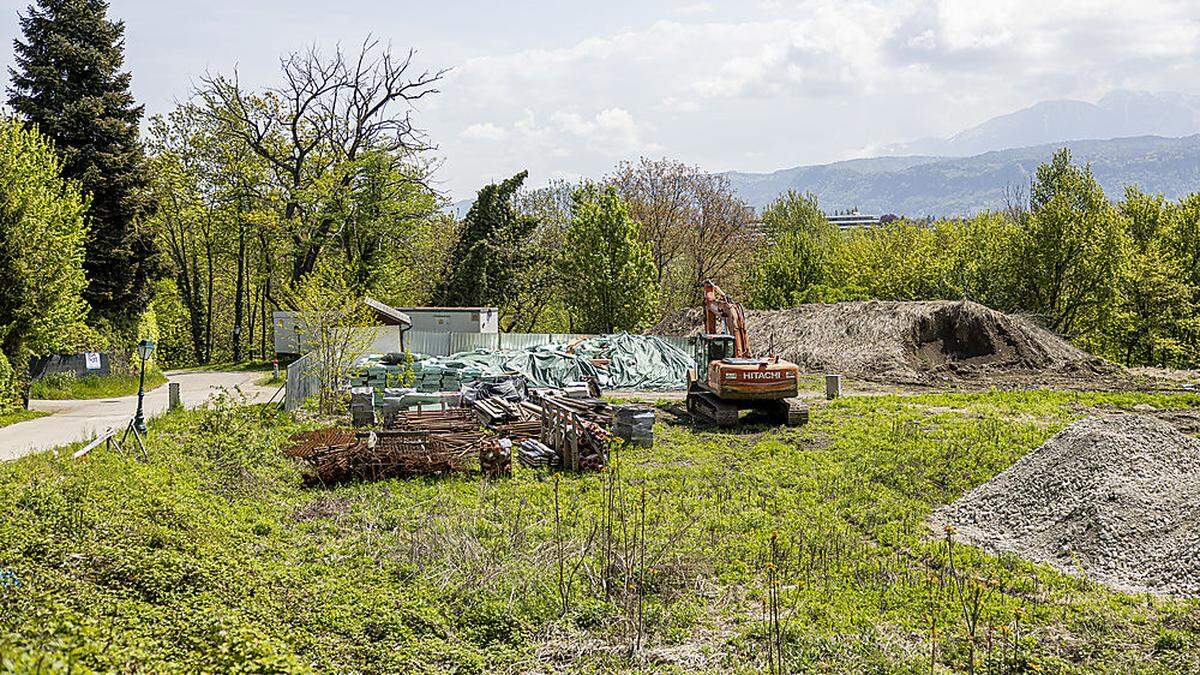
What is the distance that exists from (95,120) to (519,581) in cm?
2384

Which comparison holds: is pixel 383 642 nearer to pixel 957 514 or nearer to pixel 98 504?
pixel 98 504

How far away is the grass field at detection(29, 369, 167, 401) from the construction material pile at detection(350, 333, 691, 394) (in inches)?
264

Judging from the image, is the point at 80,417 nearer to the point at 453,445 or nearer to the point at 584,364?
the point at 453,445

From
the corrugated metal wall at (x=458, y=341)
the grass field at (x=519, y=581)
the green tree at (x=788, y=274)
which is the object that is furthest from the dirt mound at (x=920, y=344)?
the grass field at (x=519, y=581)

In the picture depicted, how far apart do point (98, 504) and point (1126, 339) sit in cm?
3293

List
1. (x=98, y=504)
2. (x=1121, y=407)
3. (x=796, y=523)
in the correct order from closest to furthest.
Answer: (x=98, y=504) → (x=796, y=523) → (x=1121, y=407)

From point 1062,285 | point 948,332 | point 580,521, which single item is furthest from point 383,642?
point 1062,285

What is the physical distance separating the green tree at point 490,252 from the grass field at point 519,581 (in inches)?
1101

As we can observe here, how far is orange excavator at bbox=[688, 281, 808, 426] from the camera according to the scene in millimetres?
17641

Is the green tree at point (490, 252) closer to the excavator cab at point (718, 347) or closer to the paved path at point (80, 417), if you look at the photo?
the paved path at point (80, 417)

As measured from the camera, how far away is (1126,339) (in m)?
30.3

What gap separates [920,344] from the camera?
2980 cm

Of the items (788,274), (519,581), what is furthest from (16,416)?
(788,274)

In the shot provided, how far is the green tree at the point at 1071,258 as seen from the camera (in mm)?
31172
